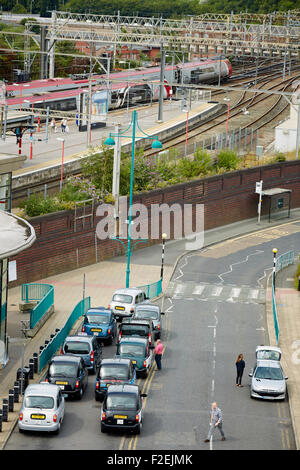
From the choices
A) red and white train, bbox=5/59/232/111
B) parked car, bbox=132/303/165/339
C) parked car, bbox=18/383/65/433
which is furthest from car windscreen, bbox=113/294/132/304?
red and white train, bbox=5/59/232/111

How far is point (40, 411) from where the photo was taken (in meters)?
29.9

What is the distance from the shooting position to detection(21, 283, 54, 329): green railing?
41.7 metres

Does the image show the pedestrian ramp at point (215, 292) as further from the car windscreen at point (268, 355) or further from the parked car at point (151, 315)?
the car windscreen at point (268, 355)

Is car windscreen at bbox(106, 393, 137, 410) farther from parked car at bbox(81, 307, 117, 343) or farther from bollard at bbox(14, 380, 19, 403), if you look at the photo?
parked car at bbox(81, 307, 117, 343)

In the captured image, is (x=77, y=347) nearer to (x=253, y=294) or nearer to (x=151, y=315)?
(x=151, y=315)

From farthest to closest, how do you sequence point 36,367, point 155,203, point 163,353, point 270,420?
point 155,203, point 163,353, point 36,367, point 270,420

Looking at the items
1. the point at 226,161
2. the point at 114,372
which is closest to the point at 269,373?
the point at 114,372

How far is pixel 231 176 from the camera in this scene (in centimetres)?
6756

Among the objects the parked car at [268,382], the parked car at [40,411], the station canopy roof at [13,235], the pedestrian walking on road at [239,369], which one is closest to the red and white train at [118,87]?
the station canopy roof at [13,235]

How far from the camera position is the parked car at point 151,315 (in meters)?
41.9

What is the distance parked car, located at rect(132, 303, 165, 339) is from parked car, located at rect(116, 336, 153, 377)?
4196 mm
